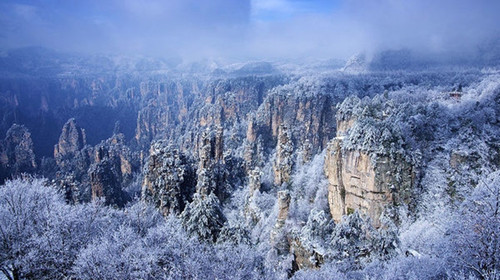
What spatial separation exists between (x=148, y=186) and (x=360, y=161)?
35748 millimetres

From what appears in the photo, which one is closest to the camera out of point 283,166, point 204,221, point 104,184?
point 204,221

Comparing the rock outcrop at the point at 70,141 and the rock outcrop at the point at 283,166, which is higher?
the rock outcrop at the point at 283,166

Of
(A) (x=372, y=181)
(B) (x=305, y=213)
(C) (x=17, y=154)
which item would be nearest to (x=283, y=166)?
(B) (x=305, y=213)

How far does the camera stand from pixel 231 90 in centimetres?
15275

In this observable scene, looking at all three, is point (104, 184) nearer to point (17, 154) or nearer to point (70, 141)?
point (17, 154)

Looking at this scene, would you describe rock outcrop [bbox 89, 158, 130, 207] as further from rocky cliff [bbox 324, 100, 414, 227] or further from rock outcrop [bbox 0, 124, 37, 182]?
rock outcrop [bbox 0, 124, 37, 182]

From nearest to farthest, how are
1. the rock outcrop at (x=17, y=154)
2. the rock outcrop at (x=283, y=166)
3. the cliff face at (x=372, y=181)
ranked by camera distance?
the cliff face at (x=372, y=181), the rock outcrop at (x=283, y=166), the rock outcrop at (x=17, y=154)

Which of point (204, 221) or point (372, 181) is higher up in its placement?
point (372, 181)

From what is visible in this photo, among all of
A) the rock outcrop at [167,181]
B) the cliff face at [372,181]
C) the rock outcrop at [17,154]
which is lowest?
the rock outcrop at [17,154]

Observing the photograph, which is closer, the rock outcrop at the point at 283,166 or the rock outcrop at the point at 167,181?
the rock outcrop at the point at 167,181

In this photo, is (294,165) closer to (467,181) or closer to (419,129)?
(419,129)

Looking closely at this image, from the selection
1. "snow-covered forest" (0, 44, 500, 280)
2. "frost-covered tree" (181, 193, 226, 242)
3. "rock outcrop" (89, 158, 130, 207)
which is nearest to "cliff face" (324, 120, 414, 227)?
"snow-covered forest" (0, 44, 500, 280)

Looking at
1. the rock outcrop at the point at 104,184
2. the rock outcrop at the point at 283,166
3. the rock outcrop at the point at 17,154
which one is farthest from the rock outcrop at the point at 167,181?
the rock outcrop at the point at 17,154

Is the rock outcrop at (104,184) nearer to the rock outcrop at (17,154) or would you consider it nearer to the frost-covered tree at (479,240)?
the rock outcrop at (17,154)
